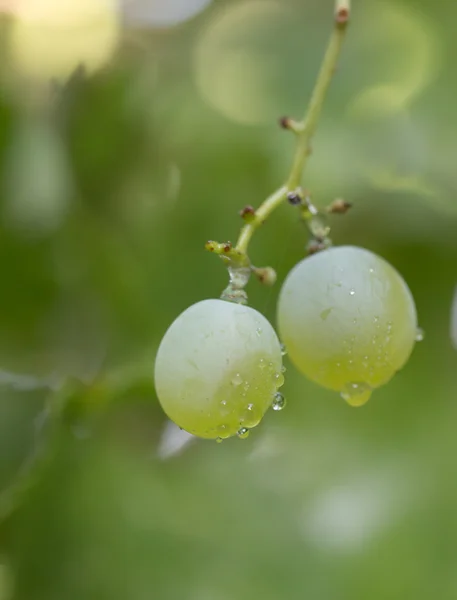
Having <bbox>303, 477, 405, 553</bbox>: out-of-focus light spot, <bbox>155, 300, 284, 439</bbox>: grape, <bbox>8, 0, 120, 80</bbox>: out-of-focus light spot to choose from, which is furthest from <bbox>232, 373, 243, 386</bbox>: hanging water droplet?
<bbox>8, 0, 120, 80</bbox>: out-of-focus light spot

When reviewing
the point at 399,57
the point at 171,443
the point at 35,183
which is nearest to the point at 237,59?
the point at 399,57

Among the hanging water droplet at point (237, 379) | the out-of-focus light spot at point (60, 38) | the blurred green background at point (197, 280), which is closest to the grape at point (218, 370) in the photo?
the hanging water droplet at point (237, 379)

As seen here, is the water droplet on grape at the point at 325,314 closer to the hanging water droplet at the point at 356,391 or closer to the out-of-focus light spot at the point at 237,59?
the hanging water droplet at the point at 356,391

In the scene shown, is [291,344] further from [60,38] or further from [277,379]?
[60,38]

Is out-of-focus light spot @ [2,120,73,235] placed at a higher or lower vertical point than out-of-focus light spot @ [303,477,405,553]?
higher

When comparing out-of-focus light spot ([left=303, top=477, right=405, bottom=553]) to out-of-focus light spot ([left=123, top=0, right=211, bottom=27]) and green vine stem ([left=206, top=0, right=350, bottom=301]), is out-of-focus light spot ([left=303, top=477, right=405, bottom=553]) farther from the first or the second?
out-of-focus light spot ([left=123, top=0, right=211, bottom=27])

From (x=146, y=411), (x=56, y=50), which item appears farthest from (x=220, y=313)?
(x=56, y=50)
